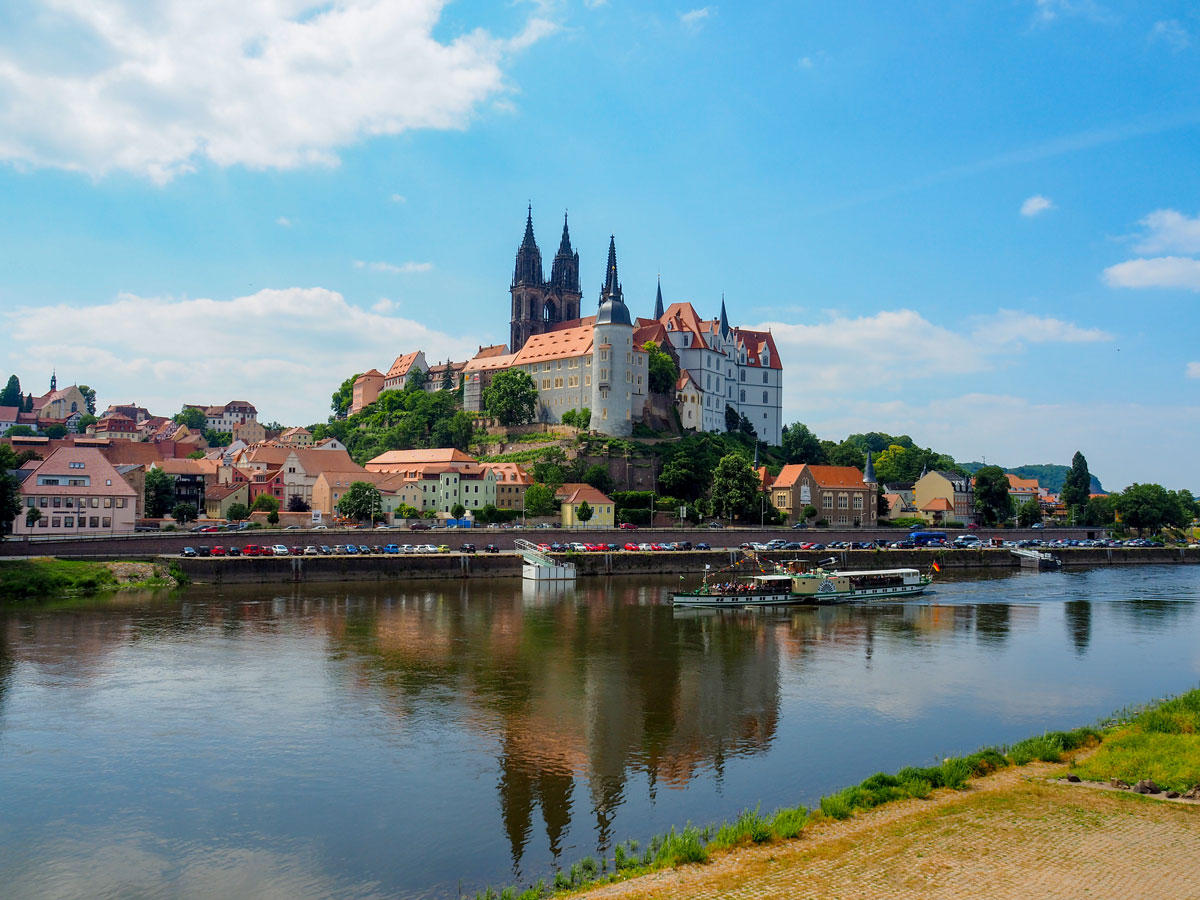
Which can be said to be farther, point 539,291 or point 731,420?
point 539,291

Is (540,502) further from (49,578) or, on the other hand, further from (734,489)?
(49,578)

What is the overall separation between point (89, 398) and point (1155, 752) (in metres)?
182

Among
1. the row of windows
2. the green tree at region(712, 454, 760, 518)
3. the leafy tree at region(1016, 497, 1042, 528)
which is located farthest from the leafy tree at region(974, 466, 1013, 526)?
the row of windows

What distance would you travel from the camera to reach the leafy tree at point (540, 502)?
8681 centimetres

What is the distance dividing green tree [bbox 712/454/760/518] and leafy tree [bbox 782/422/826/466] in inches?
1206

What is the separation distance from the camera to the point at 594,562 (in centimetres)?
7081

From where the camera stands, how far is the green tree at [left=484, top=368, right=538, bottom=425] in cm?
10881

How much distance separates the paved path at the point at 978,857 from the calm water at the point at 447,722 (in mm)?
3019

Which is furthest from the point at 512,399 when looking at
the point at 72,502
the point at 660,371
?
the point at 72,502

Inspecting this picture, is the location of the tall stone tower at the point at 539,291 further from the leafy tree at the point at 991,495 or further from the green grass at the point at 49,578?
the green grass at the point at 49,578

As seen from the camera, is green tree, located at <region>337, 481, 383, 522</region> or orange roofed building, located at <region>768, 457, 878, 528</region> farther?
orange roofed building, located at <region>768, 457, 878, 528</region>

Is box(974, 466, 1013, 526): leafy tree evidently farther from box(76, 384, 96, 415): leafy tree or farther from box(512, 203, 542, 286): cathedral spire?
box(76, 384, 96, 415): leafy tree

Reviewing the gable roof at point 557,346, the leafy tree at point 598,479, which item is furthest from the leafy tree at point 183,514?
the gable roof at point 557,346

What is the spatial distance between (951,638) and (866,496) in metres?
62.2
